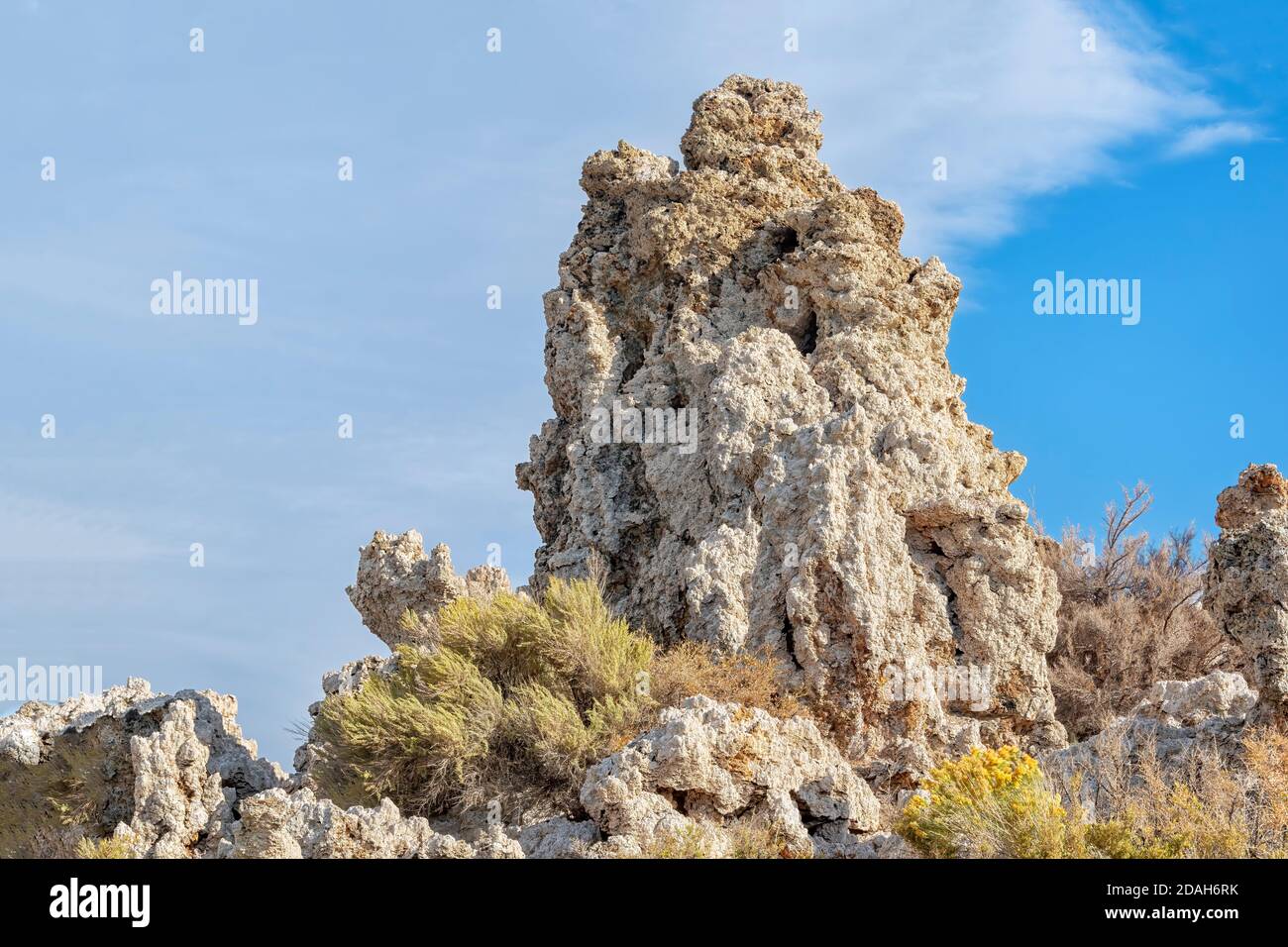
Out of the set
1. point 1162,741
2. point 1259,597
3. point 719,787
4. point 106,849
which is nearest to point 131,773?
point 106,849

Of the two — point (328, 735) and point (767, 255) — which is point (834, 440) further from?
point (328, 735)

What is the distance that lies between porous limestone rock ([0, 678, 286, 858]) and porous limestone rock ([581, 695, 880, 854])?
10.0ft

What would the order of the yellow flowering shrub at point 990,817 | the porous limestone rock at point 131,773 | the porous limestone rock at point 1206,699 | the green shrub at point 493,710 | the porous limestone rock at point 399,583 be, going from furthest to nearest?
the porous limestone rock at point 399,583 < the porous limestone rock at point 1206,699 < the porous limestone rock at point 131,773 < the green shrub at point 493,710 < the yellow flowering shrub at point 990,817

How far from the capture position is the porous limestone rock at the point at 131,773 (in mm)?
10234

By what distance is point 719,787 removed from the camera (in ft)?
29.2

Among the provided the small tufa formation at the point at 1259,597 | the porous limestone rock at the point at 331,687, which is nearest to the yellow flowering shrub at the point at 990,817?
the small tufa formation at the point at 1259,597

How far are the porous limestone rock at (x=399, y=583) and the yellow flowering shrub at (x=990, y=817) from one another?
6098 millimetres

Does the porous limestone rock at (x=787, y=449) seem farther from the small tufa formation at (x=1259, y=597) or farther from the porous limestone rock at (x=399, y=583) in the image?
the small tufa formation at (x=1259, y=597)

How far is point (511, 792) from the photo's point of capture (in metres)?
9.84

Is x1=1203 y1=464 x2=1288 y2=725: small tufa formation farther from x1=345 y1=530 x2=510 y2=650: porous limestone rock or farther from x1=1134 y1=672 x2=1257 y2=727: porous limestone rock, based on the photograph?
x1=345 y1=530 x2=510 y2=650: porous limestone rock

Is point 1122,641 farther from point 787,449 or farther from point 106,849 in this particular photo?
point 106,849

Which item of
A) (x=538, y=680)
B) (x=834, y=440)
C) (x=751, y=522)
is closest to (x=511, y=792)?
(x=538, y=680)

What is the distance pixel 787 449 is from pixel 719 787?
11.3ft
